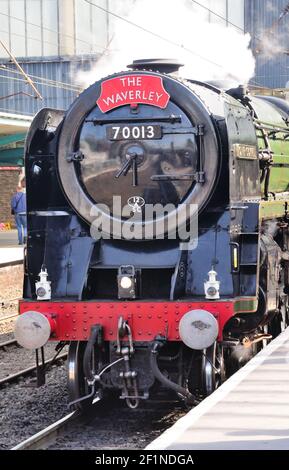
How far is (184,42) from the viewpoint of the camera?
40.4 ft

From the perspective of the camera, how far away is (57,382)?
8.12 meters

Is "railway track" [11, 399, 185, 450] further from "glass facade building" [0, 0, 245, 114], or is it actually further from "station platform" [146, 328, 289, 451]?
"glass facade building" [0, 0, 245, 114]

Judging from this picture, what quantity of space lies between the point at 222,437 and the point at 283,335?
3.25 meters

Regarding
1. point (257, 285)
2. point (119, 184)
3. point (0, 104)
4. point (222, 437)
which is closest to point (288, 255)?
point (257, 285)

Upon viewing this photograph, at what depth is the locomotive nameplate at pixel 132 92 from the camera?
6.65 metres

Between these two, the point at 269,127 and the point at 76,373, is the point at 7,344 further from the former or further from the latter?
the point at 269,127

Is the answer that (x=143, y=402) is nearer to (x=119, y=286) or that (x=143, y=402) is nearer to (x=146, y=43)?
(x=119, y=286)

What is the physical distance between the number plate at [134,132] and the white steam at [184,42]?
2788 millimetres

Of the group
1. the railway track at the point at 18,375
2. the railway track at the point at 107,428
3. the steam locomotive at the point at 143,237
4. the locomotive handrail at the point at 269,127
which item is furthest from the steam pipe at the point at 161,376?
the locomotive handrail at the point at 269,127

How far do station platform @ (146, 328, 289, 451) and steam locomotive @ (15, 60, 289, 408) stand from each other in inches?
21.3

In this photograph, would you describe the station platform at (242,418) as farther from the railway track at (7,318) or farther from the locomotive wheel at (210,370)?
the railway track at (7,318)

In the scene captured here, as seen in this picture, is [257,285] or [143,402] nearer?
[257,285]

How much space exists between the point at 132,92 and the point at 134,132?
32 centimetres

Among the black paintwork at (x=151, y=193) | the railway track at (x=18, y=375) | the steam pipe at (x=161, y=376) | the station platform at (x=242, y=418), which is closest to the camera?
the station platform at (x=242, y=418)
